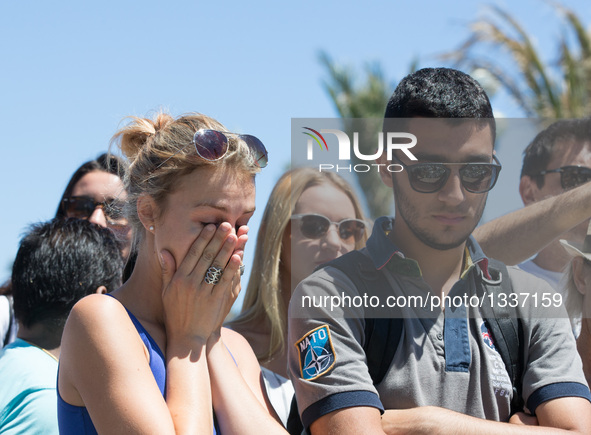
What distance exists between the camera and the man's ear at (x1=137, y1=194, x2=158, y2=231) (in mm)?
2656

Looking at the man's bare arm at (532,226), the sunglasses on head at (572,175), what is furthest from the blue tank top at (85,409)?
the sunglasses on head at (572,175)

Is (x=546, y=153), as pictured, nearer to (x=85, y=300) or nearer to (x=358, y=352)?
(x=358, y=352)

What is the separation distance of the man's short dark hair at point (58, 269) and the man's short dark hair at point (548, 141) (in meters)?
2.26

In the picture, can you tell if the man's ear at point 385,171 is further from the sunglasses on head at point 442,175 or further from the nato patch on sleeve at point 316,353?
the nato patch on sleeve at point 316,353

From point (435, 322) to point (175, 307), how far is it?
0.99 m

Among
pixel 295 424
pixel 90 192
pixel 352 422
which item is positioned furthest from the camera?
pixel 90 192

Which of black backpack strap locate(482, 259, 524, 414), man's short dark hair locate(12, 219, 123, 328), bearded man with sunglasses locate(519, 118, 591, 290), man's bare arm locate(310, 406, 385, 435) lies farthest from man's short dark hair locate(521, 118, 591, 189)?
man's short dark hair locate(12, 219, 123, 328)

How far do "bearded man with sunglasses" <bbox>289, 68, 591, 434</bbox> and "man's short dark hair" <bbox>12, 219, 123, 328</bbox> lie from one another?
134cm

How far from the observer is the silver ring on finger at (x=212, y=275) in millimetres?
Result: 2629

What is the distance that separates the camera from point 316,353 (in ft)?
8.73

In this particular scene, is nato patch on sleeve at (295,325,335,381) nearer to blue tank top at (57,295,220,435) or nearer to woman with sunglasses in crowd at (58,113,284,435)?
woman with sunglasses in crowd at (58,113,284,435)

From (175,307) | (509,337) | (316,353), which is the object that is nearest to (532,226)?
(509,337)

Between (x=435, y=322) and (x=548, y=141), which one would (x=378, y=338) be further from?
(x=548, y=141)

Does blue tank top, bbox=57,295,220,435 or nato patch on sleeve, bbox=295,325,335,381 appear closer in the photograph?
blue tank top, bbox=57,295,220,435
